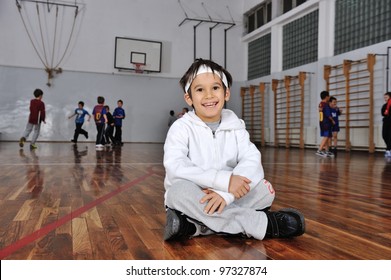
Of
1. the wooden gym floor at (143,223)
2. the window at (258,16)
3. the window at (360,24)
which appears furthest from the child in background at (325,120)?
the window at (258,16)

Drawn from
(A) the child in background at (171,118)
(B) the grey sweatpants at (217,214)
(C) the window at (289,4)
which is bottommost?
(B) the grey sweatpants at (217,214)

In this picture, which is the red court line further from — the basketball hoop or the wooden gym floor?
the basketball hoop

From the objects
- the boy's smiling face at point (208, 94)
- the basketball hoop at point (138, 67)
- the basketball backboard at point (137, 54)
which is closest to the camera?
the boy's smiling face at point (208, 94)

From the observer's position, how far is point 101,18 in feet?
42.8

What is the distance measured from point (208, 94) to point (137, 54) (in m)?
12.1

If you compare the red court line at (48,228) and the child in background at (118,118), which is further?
the child in background at (118,118)

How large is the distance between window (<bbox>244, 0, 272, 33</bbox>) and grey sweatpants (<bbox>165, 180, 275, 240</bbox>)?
12128mm

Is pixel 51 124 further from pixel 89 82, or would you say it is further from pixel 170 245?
pixel 170 245

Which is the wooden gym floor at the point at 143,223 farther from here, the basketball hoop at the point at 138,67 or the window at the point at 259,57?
the basketball hoop at the point at 138,67

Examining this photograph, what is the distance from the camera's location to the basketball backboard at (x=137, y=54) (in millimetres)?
13125

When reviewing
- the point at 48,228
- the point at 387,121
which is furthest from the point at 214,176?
the point at 387,121

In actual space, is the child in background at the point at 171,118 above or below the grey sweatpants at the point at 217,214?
above

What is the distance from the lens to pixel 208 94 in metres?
1.65
